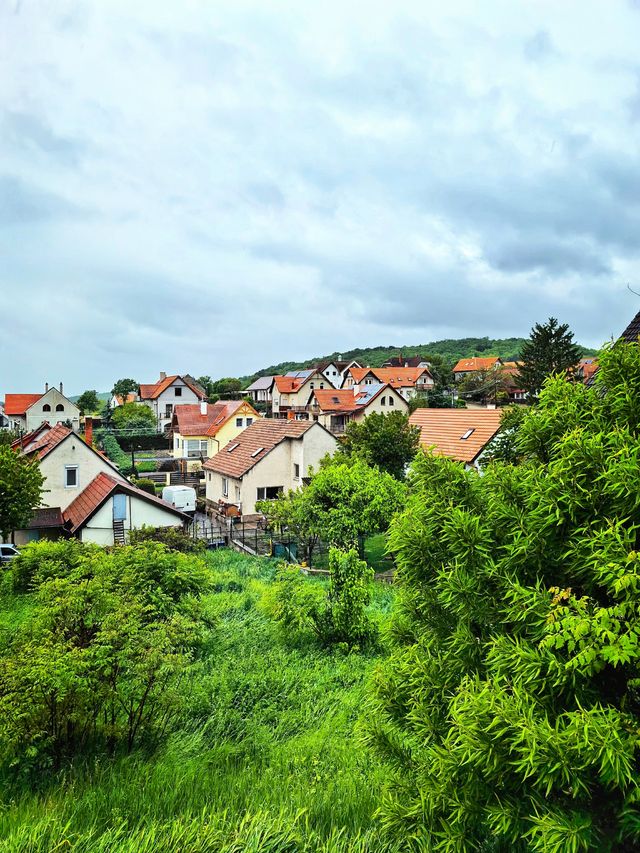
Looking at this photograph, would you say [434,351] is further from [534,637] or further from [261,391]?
[534,637]

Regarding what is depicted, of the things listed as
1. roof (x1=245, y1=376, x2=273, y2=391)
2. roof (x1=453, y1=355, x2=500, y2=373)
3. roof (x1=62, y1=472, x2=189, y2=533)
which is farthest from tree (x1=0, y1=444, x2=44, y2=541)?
roof (x1=453, y1=355, x2=500, y2=373)

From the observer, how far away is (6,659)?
24.5 ft

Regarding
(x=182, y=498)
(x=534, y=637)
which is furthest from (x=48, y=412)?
(x=534, y=637)

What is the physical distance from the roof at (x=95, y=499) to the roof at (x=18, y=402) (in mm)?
44540

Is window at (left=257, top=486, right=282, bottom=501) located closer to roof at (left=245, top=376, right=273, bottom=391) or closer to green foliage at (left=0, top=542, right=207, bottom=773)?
green foliage at (left=0, top=542, right=207, bottom=773)

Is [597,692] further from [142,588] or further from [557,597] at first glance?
[142,588]

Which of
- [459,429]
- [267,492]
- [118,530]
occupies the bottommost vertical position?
[118,530]

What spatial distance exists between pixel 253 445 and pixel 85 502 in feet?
36.7

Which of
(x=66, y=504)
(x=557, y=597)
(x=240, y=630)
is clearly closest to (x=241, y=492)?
(x=66, y=504)

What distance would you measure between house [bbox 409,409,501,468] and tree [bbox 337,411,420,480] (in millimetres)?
1242

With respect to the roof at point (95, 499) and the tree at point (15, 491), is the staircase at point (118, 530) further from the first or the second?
the tree at point (15, 491)

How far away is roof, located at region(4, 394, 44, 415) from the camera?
6906 cm

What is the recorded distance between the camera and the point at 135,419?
69875 mm

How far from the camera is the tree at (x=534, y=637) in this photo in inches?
145
